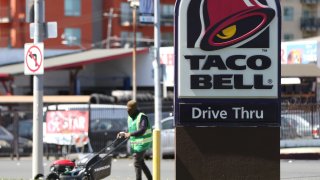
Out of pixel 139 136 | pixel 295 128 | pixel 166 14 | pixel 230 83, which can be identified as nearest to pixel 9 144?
pixel 295 128

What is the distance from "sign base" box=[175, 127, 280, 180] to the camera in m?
8.86

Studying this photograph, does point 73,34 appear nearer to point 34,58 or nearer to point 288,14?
point 288,14

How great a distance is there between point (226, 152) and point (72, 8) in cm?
5453

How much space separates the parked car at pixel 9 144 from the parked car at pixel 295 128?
29.6 feet

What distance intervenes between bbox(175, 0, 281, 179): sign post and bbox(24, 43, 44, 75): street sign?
489 cm

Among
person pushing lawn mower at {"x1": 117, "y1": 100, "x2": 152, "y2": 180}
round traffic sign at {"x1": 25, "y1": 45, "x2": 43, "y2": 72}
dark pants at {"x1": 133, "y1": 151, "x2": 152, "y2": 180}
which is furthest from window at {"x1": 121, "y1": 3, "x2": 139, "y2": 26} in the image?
dark pants at {"x1": 133, "y1": 151, "x2": 152, "y2": 180}

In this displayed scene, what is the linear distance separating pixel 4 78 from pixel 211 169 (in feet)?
111

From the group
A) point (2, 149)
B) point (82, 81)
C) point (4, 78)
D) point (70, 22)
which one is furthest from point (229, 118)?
point (70, 22)

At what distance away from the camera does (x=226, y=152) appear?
8883 millimetres

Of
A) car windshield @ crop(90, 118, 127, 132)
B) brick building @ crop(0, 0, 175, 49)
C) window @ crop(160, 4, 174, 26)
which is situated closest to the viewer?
car windshield @ crop(90, 118, 127, 132)

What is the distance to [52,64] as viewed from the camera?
43.1 m

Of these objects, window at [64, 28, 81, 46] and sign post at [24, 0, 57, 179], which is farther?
window at [64, 28, 81, 46]

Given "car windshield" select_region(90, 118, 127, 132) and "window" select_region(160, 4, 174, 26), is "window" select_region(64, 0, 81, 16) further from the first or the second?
"car windshield" select_region(90, 118, 127, 132)

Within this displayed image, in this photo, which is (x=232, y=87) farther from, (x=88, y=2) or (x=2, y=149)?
(x=88, y=2)
